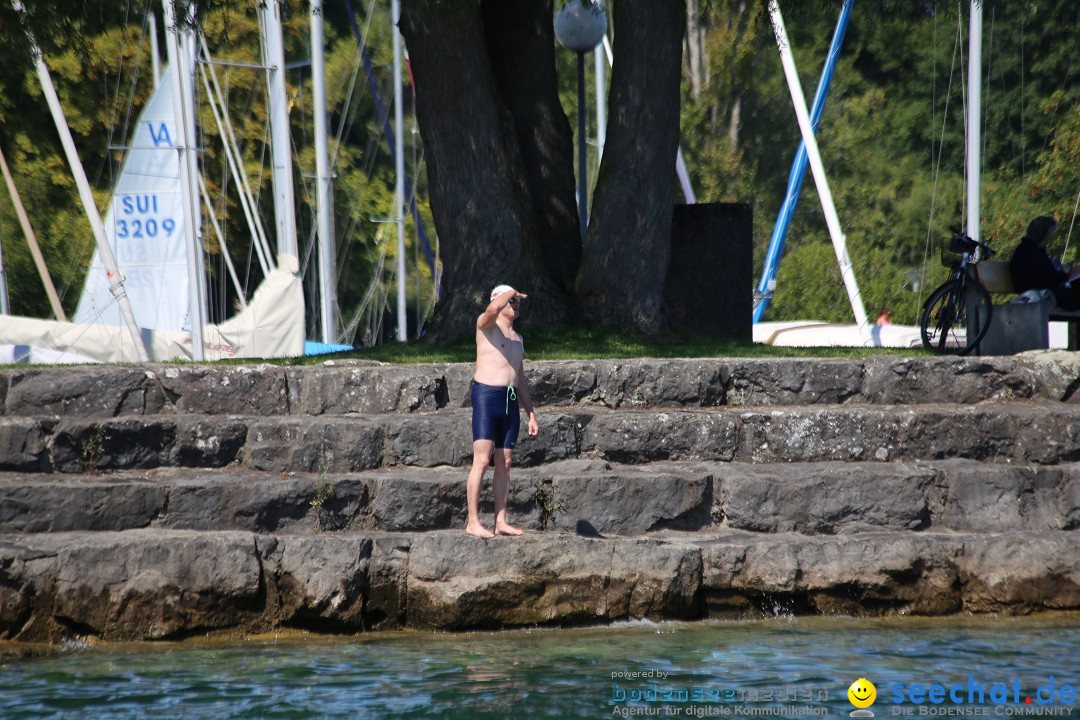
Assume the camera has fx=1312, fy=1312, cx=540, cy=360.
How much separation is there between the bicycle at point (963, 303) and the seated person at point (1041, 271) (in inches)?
12.8

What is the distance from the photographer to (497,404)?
847cm

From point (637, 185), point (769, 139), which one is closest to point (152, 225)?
point (637, 185)

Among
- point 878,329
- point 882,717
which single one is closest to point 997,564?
point 882,717

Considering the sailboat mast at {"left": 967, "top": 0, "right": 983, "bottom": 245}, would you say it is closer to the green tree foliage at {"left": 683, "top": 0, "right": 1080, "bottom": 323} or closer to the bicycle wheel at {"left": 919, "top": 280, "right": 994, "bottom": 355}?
the bicycle wheel at {"left": 919, "top": 280, "right": 994, "bottom": 355}

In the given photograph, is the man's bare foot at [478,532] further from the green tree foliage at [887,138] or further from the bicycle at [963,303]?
the green tree foliage at [887,138]

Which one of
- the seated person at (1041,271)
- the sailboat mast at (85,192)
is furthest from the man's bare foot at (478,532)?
the sailboat mast at (85,192)

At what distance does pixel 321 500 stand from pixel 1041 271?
20.7 ft

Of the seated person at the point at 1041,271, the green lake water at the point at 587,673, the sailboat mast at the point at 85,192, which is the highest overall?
the sailboat mast at the point at 85,192

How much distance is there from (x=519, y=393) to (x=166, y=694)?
120 inches

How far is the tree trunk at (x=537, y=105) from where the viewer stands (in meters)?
13.0

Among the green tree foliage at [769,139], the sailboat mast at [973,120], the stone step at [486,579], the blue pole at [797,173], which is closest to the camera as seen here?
the stone step at [486,579]

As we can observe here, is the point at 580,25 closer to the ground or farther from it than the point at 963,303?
farther from it

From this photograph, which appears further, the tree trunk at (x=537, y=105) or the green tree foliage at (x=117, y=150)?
the green tree foliage at (x=117, y=150)

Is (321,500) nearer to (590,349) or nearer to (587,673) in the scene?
(587,673)
